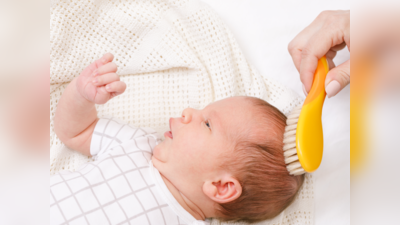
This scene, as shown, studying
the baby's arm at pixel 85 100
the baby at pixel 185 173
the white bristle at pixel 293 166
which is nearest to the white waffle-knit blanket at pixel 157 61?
the baby's arm at pixel 85 100

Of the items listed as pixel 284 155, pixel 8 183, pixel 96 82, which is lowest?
pixel 284 155

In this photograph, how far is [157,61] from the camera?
1.14 meters

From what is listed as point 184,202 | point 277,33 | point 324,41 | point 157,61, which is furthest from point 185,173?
point 277,33

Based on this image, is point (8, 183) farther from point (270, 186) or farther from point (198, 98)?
point (198, 98)

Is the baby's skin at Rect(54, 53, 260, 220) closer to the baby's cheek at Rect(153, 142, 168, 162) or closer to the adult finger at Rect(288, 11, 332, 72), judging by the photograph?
the baby's cheek at Rect(153, 142, 168, 162)

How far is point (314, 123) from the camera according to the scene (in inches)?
32.4

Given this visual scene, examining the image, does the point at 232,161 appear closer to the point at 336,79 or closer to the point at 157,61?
the point at 336,79

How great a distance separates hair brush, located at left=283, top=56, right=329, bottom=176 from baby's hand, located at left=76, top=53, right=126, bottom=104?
0.46m

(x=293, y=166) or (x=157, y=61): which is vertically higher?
(x=157, y=61)

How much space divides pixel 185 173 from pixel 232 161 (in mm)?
146

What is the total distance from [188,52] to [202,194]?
1.72ft

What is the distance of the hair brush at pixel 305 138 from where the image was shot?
0.77m

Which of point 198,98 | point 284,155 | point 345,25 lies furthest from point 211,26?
point 284,155

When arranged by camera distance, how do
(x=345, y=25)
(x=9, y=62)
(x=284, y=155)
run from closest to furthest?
(x=9, y=62), (x=284, y=155), (x=345, y=25)
